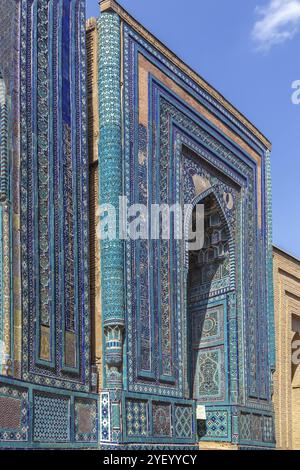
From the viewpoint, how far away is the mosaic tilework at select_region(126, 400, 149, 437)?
8.06 metres

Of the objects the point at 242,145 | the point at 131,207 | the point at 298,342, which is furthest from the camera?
the point at 298,342

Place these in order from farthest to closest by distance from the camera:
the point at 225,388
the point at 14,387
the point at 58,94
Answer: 1. the point at 225,388
2. the point at 58,94
3. the point at 14,387

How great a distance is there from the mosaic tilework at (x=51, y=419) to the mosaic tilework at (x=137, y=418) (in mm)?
891

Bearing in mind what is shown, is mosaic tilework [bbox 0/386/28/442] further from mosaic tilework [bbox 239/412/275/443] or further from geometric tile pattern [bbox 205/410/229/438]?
mosaic tilework [bbox 239/412/275/443]

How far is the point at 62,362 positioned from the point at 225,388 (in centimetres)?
411

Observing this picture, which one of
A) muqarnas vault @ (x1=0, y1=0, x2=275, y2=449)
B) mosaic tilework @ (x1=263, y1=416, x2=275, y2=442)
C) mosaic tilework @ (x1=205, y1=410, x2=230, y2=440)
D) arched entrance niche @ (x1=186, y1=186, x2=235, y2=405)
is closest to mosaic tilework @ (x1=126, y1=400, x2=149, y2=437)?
muqarnas vault @ (x1=0, y1=0, x2=275, y2=449)

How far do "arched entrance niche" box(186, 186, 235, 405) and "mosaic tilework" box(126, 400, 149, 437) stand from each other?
2.82m

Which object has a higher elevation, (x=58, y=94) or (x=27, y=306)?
(x=58, y=94)

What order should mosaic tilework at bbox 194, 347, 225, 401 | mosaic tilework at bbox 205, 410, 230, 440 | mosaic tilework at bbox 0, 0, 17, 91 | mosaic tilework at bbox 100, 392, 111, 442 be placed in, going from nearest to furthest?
1. mosaic tilework at bbox 0, 0, 17, 91
2. mosaic tilework at bbox 100, 392, 111, 442
3. mosaic tilework at bbox 205, 410, 230, 440
4. mosaic tilework at bbox 194, 347, 225, 401

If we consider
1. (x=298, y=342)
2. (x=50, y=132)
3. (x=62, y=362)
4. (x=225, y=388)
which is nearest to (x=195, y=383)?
(x=225, y=388)

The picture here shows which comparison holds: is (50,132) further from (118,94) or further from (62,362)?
(62,362)

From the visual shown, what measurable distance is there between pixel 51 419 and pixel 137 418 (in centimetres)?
133

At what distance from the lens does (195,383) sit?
11.6m
